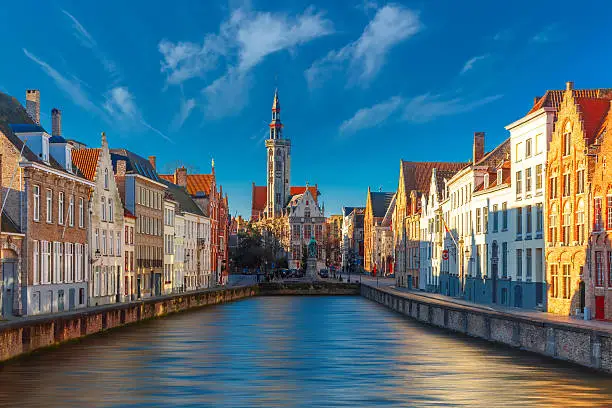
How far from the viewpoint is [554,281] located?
5650 centimetres

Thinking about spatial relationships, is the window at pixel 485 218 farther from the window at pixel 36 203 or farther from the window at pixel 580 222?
the window at pixel 36 203

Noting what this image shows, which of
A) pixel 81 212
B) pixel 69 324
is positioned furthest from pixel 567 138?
pixel 81 212

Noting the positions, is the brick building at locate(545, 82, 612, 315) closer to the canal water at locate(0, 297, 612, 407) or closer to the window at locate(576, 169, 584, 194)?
the window at locate(576, 169, 584, 194)

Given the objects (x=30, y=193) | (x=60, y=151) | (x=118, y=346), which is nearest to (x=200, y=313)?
(x=60, y=151)

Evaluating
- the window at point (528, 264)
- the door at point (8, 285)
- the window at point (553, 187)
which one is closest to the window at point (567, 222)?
the window at point (553, 187)

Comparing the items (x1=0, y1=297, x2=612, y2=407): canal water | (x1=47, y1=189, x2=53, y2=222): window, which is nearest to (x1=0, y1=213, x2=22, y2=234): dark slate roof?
(x1=47, y1=189, x2=53, y2=222): window

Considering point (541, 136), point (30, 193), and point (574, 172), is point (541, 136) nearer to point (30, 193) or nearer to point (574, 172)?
point (574, 172)

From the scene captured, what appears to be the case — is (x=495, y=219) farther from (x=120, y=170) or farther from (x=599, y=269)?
(x=120, y=170)

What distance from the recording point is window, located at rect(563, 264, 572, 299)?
53844 millimetres

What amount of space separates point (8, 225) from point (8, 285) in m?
3.02

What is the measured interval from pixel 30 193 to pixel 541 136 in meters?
30.1

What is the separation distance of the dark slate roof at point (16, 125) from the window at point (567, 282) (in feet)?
94.5

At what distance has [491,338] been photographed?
44.1 meters

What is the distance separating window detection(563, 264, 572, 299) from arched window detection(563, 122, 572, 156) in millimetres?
6320
